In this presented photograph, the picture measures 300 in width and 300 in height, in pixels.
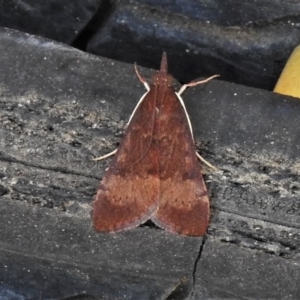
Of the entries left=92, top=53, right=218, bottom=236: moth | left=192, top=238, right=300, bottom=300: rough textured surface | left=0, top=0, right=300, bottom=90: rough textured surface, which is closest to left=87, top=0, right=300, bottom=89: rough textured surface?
left=0, top=0, right=300, bottom=90: rough textured surface

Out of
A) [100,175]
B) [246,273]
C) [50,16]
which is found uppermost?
[50,16]

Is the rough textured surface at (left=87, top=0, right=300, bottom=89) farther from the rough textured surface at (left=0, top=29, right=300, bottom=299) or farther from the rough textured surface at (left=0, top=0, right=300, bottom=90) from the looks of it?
the rough textured surface at (left=0, top=29, right=300, bottom=299)

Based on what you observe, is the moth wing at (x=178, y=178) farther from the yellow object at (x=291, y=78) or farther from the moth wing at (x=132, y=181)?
the yellow object at (x=291, y=78)

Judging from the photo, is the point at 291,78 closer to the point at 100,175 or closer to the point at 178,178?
the point at 178,178

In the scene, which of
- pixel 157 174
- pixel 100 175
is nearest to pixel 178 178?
pixel 157 174

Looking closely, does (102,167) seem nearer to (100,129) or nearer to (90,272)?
(100,129)

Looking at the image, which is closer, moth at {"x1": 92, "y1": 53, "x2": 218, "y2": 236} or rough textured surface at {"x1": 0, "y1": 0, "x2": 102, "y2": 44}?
moth at {"x1": 92, "y1": 53, "x2": 218, "y2": 236}

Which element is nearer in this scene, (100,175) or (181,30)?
(100,175)

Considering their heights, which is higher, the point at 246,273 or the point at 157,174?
the point at 157,174
